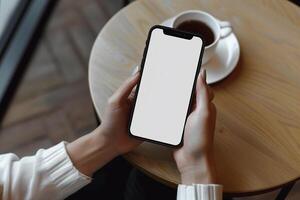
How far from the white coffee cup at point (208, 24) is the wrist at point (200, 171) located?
0.58ft

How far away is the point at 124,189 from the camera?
0.77m

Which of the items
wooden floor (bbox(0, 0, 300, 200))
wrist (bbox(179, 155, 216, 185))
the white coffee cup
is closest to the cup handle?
the white coffee cup

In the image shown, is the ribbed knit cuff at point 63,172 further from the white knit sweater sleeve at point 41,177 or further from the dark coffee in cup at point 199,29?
the dark coffee in cup at point 199,29

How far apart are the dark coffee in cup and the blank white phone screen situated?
7 centimetres

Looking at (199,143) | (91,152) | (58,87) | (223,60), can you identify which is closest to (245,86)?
(223,60)

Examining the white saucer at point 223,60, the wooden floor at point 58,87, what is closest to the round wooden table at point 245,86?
the white saucer at point 223,60

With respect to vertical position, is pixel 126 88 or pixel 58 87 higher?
pixel 126 88

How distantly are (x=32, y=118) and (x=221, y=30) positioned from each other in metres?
0.69

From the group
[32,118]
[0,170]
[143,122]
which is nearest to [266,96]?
[143,122]

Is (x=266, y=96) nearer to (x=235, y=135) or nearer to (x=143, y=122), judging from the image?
(x=235, y=135)

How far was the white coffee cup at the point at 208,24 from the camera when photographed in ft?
2.32

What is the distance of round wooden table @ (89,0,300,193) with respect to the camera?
666 mm

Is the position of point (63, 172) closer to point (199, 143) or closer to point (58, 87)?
point (199, 143)

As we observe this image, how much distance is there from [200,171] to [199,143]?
4 centimetres
